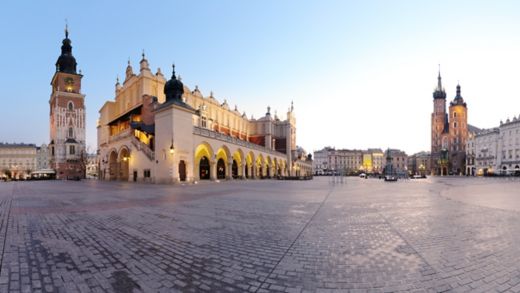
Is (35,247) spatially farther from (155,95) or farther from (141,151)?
(155,95)

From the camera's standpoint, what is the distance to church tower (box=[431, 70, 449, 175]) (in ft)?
411

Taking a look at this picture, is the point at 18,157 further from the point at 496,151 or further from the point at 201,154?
the point at 496,151

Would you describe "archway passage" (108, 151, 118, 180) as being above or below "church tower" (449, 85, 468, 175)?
below

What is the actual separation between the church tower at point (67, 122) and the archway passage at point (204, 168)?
48782 mm

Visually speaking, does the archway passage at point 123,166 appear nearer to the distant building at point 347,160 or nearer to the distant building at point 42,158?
the distant building at point 42,158

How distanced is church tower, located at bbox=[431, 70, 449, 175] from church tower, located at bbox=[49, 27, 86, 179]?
137 m

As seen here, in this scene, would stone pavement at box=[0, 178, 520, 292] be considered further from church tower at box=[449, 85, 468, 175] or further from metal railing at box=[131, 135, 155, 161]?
church tower at box=[449, 85, 468, 175]

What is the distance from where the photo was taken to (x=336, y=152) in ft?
559

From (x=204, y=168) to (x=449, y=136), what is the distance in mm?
127173

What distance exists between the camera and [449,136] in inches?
5084

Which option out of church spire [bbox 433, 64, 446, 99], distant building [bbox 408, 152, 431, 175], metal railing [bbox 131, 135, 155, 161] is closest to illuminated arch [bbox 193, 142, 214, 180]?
metal railing [bbox 131, 135, 155, 161]

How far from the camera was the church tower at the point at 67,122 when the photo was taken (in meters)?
75.8

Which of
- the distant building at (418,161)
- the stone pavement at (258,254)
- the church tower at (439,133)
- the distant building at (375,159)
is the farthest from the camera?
the distant building at (418,161)

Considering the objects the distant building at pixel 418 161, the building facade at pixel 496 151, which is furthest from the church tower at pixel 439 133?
the distant building at pixel 418 161
